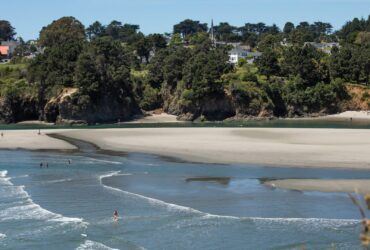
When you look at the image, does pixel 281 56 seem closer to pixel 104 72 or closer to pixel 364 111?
pixel 364 111

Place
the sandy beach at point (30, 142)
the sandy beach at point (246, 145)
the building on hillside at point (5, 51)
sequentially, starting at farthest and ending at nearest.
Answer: the building on hillside at point (5, 51), the sandy beach at point (30, 142), the sandy beach at point (246, 145)

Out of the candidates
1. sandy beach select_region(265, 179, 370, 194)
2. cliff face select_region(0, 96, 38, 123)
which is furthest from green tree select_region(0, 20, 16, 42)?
sandy beach select_region(265, 179, 370, 194)

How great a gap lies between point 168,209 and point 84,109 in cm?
6269

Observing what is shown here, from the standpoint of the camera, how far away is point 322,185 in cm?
3597

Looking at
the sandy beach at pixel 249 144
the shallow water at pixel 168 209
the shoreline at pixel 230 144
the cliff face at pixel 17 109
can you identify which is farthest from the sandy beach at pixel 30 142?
the cliff face at pixel 17 109

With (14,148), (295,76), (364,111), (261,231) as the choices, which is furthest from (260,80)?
(261,231)

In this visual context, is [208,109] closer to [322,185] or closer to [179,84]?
[179,84]

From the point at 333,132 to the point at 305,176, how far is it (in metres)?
27.6

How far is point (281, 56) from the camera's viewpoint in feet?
357

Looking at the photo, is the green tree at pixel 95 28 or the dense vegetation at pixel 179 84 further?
the green tree at pixel 95 28

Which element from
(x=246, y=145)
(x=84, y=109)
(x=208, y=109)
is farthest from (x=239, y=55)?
(x=246, y=145)

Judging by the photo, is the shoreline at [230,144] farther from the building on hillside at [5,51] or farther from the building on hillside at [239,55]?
the building on hillside at [5,51]

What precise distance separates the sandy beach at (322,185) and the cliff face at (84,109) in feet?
187

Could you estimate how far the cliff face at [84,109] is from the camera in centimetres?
8975
